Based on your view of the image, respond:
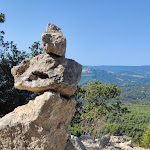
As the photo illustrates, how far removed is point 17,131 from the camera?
6246 millimetres

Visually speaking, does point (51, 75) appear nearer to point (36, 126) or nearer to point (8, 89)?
point (36, 126)

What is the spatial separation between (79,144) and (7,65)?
333 inches

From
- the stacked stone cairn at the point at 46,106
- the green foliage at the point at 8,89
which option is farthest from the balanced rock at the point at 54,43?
the green foliage at the point at 8,89

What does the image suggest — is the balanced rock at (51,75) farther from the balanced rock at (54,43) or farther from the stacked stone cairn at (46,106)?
the balanced rock at (54,43)

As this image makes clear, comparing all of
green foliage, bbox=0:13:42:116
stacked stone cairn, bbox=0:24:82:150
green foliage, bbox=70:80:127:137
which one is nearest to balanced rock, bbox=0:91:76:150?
stacked stone cairn, bbox=0:24:82:150

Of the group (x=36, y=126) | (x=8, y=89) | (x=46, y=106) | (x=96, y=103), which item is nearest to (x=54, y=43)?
(x=46, y=106)

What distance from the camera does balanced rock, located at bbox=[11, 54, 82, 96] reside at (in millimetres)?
6352

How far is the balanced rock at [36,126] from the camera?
612 cm

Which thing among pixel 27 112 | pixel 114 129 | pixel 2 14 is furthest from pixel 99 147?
pixel 114 129

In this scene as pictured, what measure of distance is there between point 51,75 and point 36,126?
1690 mm

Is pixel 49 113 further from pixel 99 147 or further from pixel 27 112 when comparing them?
pixel 99 147

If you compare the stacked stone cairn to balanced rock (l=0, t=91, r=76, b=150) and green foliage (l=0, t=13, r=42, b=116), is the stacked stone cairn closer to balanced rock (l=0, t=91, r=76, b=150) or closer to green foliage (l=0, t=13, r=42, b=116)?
balanced rock (l=0, t=91, r=76, b=150)

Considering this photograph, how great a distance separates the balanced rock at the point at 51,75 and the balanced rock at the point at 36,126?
12.9 inches

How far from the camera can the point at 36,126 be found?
6.15 metres
